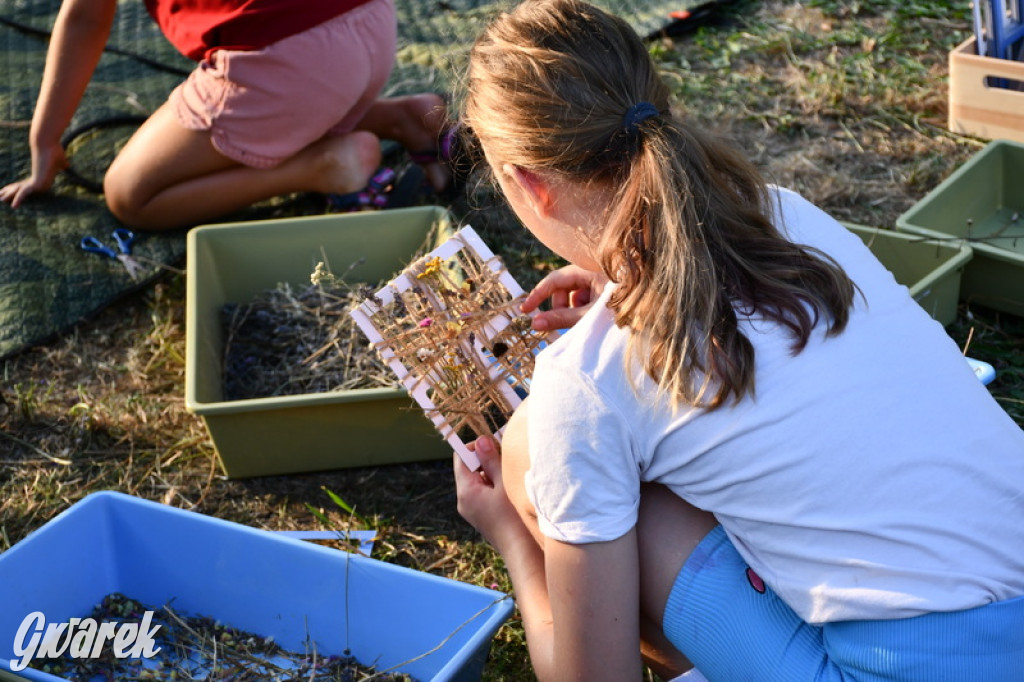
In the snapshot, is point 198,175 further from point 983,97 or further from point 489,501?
point 983,97

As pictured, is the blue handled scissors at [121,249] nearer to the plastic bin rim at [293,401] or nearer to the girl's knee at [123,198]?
the girl's knee at [123,198]

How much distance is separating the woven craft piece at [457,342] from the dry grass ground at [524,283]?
17cm

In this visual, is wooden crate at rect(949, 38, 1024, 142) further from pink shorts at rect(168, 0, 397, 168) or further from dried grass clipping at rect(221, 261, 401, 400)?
dried grass clipping at rect(221, 261, 401, 400)

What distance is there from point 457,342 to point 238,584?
441 millimetres

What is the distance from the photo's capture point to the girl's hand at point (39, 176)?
7.97 feet

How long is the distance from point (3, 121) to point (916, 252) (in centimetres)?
213

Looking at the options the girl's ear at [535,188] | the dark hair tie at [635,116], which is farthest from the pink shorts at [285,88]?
the dark hair tie at [635,116]

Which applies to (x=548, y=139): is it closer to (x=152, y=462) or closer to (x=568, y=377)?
(x=568, y=377)

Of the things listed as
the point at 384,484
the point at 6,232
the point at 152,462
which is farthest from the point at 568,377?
the point at 6,232

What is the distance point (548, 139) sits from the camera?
1.14 meters

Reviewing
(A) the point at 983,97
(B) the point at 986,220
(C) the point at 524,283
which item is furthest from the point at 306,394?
(A) the point at 983,97

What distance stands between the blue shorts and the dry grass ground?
0.39m

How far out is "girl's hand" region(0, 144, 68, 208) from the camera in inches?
95.7

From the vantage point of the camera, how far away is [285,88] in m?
2.26
